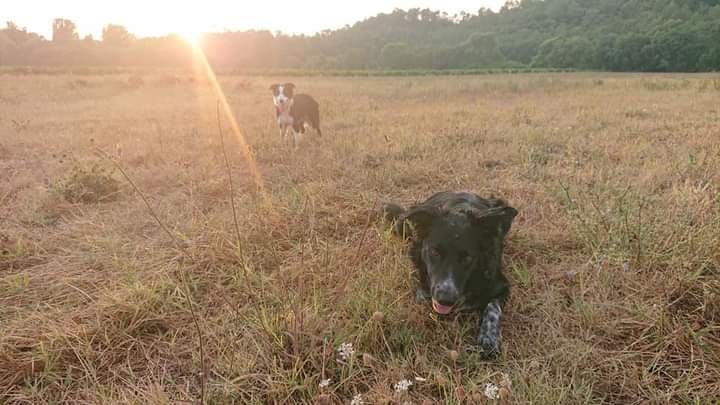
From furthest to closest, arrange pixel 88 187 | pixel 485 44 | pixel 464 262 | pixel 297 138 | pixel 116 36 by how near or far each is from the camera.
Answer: pixel 485 44, pixel 116 36, pixel 297 138, pixel 88 187, pixel 464 262

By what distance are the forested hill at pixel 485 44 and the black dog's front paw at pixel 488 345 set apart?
168 feet

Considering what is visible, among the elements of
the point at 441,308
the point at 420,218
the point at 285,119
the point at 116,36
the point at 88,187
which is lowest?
the point at 441,308

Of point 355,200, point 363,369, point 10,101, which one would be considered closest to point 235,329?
point 363,369

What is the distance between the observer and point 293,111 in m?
7.99

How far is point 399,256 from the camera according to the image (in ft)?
9.92

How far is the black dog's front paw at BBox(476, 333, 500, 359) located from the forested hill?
5110 cm

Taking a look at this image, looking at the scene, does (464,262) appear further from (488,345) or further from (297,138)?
(297,138)

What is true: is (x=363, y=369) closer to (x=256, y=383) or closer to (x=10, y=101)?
(x=256, y=383)

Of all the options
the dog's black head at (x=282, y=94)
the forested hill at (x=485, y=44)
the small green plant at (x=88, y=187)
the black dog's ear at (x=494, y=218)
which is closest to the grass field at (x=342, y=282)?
the small green plant at (x=88, y=187)

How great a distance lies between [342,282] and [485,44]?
230ft

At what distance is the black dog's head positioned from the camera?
2453 mm

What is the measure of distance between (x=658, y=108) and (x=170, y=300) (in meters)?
10.5

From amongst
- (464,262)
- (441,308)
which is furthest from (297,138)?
(441,308)

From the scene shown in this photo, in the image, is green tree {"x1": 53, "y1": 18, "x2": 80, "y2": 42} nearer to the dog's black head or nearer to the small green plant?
the dog's black head
